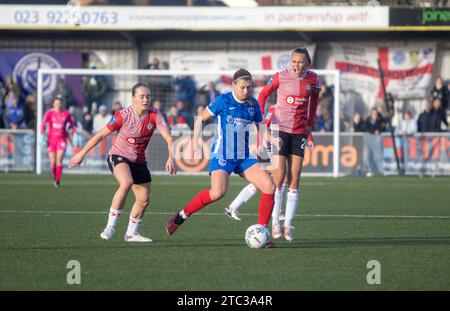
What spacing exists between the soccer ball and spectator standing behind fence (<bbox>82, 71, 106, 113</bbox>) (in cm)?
1885

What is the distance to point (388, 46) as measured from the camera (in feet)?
98.0

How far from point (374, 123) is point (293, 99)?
1505 centimetres

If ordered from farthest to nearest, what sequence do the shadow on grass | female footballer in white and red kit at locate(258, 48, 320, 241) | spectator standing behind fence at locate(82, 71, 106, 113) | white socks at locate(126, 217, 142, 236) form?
spectator standing behind fence at locate(82, 71, 106, 113)
female footballer in white and red kit at locate(258, 48, 320, 241)
white socks at locate(126, 217, 142, 236)
the shadow on grass

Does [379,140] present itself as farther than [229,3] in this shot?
No

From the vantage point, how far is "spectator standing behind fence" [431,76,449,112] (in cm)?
2773

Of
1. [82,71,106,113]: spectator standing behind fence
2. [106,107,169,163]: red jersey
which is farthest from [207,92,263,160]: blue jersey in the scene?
[82,71,106,113]: spectator standing behind fence

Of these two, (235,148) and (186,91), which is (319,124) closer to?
(186,91)

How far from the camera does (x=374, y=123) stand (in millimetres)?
27344

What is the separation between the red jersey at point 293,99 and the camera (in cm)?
1257

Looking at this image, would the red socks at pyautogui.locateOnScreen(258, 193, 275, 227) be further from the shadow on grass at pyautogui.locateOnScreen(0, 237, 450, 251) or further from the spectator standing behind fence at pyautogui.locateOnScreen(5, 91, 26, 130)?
the spectator standing behind fence at pyautogui.locateOnScreen(5, 91, 26, 130)

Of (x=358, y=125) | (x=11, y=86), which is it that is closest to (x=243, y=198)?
(x=358, y=125)
